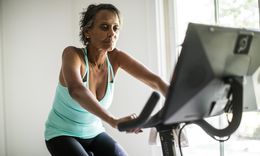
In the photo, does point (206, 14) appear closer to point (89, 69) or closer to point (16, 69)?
point (89, 69)

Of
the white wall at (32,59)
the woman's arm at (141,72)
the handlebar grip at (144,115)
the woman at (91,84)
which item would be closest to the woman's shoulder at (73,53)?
the woman at (91,84)

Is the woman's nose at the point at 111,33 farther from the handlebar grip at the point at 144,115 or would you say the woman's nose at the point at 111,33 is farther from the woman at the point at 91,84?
the handlebar grip at the point at 144,115

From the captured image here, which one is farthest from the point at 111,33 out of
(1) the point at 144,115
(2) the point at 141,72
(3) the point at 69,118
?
(1) the point at 144,115

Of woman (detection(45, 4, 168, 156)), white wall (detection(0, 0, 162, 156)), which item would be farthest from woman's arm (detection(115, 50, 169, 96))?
white wall (detection(0, 0, 162, 156))

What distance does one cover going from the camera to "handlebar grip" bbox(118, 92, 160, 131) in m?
0.90

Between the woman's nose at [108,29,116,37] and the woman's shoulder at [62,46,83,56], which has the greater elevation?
the woman's nose at [108,29,116,37]

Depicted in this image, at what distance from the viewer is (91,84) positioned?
1.59m

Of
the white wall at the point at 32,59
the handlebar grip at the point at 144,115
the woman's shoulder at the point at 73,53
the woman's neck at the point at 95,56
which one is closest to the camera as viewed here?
the handlebar grip at the point at 144,115

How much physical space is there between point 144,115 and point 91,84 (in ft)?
2.35

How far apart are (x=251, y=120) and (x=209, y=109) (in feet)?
4.32

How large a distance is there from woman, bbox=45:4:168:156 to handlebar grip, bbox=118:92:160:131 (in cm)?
53

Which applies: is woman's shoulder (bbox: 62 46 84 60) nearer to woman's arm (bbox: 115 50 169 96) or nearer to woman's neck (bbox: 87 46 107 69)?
woman's neck (bbox: 87 46 107 69)

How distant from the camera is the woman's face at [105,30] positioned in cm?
150

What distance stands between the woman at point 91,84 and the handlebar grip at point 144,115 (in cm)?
53
